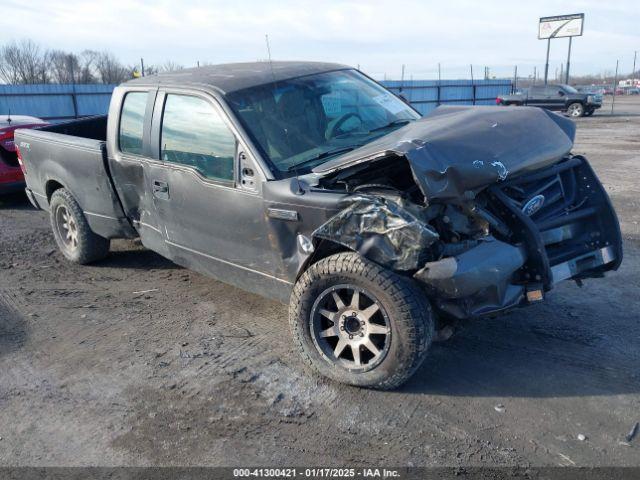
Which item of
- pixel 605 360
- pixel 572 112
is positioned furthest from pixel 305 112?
pixel 572 112

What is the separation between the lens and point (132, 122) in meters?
4.88

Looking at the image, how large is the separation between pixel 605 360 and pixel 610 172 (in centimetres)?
813

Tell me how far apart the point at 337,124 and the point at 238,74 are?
2.98 ft

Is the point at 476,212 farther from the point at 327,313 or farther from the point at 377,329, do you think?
the point at 327,313

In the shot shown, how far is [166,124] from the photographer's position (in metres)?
4.52

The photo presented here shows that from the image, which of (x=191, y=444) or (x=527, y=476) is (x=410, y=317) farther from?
(x=191, y=444)

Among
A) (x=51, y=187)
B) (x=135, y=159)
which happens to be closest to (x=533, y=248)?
(x=135, y=159)

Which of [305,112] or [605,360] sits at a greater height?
[305,112]

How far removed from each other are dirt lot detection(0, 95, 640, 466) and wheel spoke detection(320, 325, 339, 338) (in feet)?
1.03

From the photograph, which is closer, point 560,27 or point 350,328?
point 350,328

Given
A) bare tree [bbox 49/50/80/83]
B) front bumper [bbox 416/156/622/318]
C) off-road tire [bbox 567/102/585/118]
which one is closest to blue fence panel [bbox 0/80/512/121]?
front bumper [bbox 416/156/622/318]

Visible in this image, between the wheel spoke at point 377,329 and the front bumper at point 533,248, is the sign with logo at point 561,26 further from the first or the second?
the wheel spoke at point 377,329

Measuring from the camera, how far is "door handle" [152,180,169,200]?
177 inches

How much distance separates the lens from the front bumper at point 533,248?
3.08 metres
